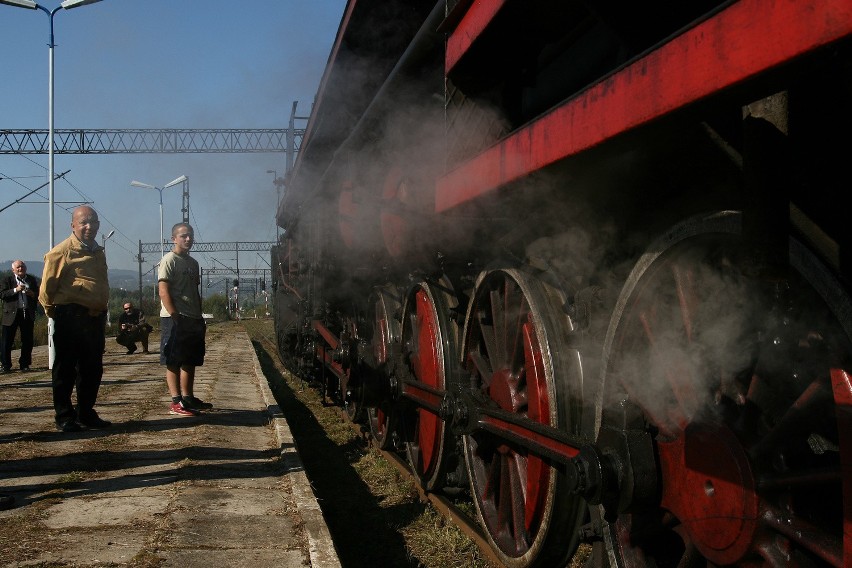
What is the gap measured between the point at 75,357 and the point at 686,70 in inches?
206

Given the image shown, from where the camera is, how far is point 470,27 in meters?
2.45

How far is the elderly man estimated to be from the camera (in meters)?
5.52

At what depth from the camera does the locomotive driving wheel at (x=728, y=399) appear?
1561 mm

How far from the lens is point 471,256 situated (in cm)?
352

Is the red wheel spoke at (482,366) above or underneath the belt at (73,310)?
underneath

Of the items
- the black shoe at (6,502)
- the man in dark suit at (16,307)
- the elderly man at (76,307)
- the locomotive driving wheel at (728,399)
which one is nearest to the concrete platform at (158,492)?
the black shoe at (6,502)

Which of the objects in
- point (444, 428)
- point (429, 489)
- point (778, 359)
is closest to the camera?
point (778, 359)

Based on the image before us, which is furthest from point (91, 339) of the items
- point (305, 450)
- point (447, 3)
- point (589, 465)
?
point (589, 465)

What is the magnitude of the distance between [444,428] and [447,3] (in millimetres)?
2101

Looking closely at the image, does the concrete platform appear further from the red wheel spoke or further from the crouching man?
the crouching man

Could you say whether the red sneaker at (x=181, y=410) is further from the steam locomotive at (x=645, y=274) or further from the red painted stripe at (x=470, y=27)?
the red painted stripe at (x=470, y=27)

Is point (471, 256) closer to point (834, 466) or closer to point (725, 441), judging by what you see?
point (725, 441)

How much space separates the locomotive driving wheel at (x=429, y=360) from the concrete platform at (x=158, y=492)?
0.68 meters

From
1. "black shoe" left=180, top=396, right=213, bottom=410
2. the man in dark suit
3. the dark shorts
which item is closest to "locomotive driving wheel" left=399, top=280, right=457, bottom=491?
the dark shorts
